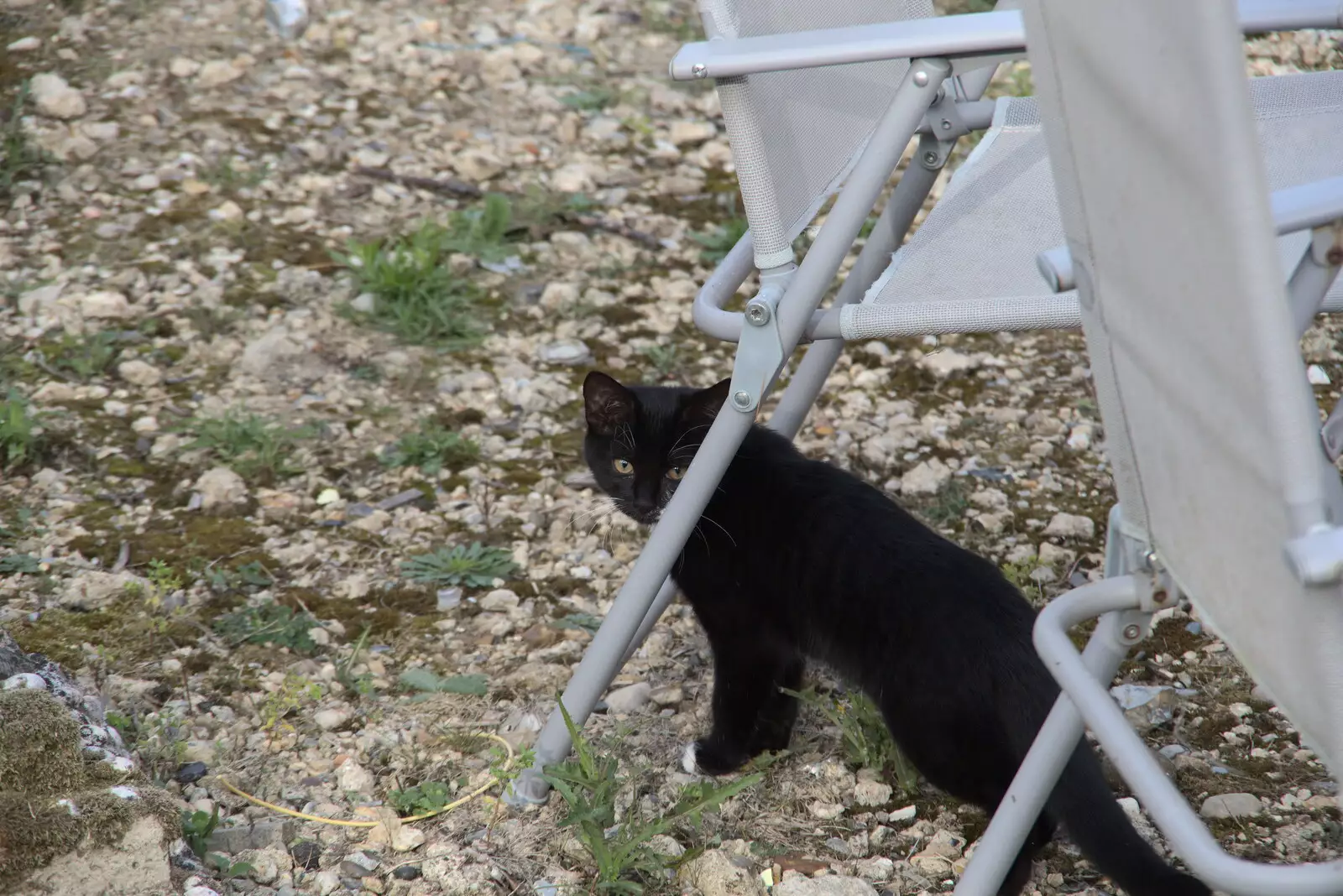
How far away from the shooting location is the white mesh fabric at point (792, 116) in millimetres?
1735

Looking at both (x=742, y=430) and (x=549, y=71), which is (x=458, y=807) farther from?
(x=549, y=71)

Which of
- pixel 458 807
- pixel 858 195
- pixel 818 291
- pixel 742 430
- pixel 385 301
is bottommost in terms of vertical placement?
pixel 458 807

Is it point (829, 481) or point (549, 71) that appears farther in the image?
point (549, 71)

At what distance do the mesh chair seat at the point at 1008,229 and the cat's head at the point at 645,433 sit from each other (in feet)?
2.16

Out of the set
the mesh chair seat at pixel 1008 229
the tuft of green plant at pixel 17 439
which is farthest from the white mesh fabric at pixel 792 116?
the tuft of green plant at pixel 17 439

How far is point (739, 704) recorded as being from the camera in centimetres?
231

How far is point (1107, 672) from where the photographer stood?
143 centimetres

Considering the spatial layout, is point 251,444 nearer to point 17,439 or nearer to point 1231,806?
point 17,439

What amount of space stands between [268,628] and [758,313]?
1.43 m

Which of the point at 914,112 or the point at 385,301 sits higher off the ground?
the point at 914,112

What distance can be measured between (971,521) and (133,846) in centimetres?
197

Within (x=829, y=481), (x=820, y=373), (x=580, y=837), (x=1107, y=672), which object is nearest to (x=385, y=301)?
(x=820, y=373)

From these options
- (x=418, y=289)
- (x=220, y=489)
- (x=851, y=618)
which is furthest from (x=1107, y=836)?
(x=418, y=289)

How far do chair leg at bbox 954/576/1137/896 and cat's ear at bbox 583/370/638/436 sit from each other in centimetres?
127
